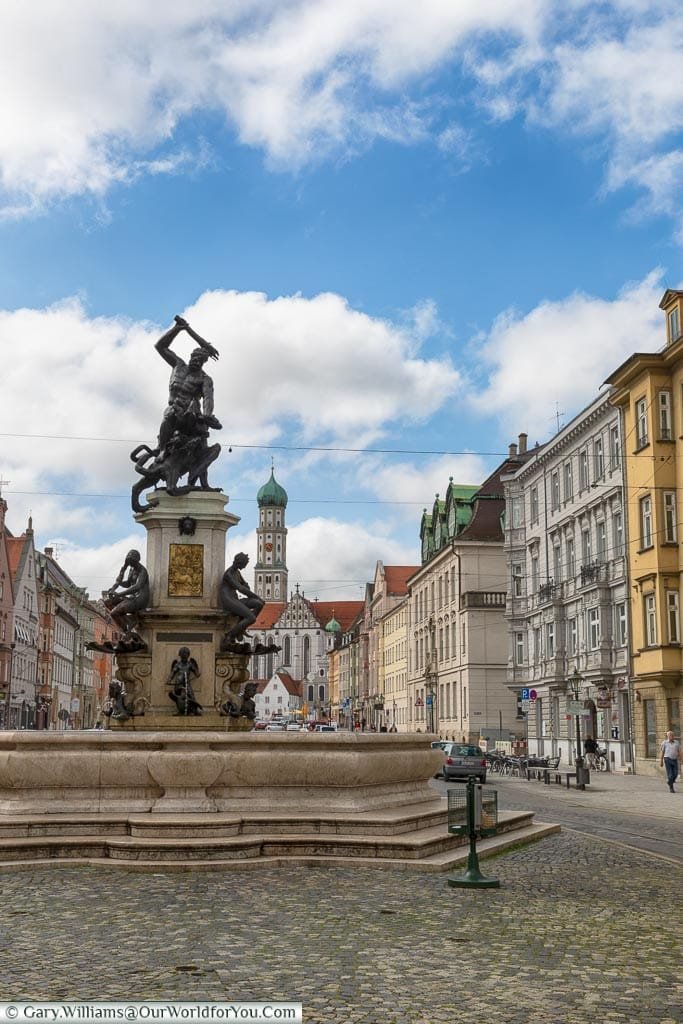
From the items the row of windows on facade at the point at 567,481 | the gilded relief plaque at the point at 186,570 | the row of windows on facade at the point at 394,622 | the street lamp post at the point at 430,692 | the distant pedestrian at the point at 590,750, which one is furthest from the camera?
the row of windows on facade at the point at 394,622

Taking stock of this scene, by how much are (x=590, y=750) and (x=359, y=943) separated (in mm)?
34161

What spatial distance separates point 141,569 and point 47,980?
38.1ft

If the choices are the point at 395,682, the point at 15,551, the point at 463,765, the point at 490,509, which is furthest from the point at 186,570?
the point at 395,682

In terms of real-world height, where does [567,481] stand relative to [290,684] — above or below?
above

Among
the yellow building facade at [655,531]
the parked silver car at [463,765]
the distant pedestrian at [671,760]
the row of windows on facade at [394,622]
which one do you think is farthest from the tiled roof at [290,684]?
the distant pedestrian at [671,760]

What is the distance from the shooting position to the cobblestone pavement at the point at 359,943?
6.92m

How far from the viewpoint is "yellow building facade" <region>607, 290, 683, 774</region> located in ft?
127

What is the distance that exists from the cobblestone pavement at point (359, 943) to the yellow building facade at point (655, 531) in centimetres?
2701

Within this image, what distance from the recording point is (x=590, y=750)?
41.2 meters

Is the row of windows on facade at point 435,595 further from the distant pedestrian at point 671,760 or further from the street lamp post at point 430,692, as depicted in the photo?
the distant pedestrian at point 671,760

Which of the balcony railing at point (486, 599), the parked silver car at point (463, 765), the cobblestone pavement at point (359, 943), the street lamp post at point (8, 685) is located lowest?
the parked silver car at point (463, 765)

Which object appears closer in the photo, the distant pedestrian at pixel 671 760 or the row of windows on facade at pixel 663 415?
the distant pedestrian at pixel 671 760

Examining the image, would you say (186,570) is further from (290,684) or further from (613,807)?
(290,684)

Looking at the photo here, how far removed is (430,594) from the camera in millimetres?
79375
